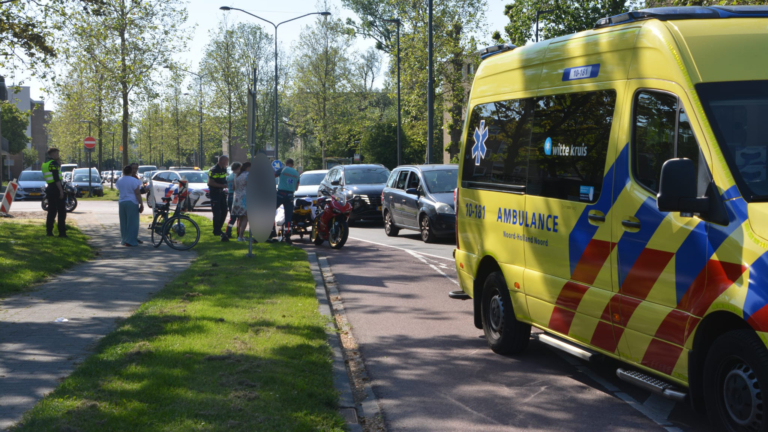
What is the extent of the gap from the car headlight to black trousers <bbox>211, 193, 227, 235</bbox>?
5143mm

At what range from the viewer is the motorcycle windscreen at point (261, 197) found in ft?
39.2

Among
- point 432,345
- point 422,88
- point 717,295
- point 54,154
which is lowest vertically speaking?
point 432,345

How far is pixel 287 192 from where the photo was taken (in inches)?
713

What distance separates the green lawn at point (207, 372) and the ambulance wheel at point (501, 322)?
1.56 metres

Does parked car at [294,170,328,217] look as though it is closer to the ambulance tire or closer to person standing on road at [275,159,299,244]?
person standing on road at [275,159,299,244]

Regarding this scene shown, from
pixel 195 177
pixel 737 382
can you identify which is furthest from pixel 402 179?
pixel 195 177

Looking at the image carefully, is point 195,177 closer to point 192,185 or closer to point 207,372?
point 192,185

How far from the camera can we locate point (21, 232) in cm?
1809

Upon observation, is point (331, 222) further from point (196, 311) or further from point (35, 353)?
point (35, 353)

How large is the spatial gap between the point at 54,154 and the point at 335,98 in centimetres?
4590

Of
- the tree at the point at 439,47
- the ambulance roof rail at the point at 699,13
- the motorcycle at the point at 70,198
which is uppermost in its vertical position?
the tree at the point at 439,47

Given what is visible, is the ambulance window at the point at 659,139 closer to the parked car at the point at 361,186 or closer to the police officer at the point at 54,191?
the police officer at the point at 54,191

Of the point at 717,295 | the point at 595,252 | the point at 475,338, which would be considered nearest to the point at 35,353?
the point at 475,338

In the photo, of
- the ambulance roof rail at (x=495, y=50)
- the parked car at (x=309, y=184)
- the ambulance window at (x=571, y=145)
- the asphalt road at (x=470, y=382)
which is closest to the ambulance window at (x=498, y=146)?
the ambulance window at (x=571, y=145)
